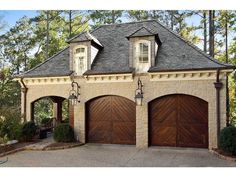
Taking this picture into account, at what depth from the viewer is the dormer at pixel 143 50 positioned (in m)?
10.8

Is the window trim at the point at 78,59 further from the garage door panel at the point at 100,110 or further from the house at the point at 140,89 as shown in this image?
the garage door panel at the point at 100,110

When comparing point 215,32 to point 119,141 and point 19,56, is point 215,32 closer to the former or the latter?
point 119,141

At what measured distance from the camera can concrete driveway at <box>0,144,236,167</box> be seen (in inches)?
336

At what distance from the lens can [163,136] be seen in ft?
35.3

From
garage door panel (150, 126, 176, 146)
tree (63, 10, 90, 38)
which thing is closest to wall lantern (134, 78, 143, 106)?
garage door panel (150, 126, 176, 146)

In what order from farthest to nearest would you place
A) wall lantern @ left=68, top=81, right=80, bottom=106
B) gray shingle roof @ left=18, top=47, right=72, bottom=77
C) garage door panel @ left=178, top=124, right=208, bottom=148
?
gray shingle roof @ left=18, top=47, right=72, bottom=77
wall lantern @ left=68, top=81, right=80, bottom=106
garage door panel @ left=178, top=124, right=208, bottom=148

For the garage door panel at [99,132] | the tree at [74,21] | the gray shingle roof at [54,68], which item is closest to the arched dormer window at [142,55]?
the garage door panel at [99,132]

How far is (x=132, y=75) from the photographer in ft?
35.5

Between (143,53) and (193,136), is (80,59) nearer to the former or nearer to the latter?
(143,53)

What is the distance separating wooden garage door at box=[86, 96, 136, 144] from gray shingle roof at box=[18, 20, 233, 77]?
55.1 inches

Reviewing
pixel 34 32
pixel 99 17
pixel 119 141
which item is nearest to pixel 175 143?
pixel 119 141

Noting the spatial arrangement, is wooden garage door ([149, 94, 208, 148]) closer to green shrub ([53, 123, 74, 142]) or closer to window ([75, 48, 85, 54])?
green shrub ([53, 123, 74, 142])

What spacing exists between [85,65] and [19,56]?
433 inches

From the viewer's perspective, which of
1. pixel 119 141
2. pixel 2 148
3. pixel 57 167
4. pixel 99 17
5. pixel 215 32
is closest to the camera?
pixel 57 167
